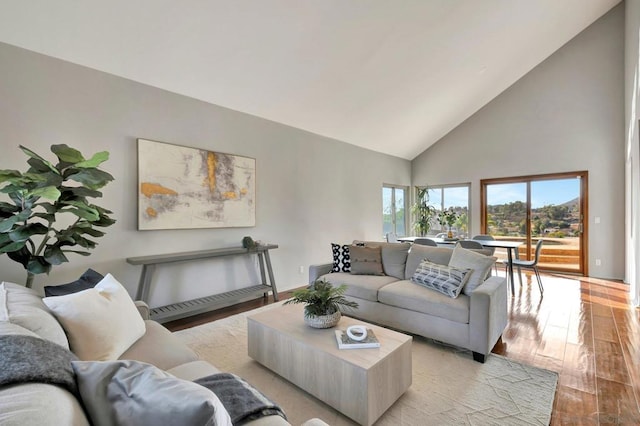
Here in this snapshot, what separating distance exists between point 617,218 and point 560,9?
3743 millimetres

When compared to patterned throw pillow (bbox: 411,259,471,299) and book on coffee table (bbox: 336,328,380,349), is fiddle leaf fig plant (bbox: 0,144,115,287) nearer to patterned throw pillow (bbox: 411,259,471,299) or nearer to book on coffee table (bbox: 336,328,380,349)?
book on coffee table (bbox: 336,328,380,349)

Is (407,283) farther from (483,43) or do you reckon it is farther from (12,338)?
(483,43)

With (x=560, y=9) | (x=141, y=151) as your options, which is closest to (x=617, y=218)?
(x=560, y=9)

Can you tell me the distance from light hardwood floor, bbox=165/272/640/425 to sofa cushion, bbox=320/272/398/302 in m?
1.15

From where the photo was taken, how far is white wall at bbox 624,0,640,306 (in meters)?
3.81

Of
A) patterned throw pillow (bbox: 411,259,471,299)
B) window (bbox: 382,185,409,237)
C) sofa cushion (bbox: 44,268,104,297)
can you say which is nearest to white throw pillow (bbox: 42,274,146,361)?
sofa cushion (bbox: 44,268,104,297)

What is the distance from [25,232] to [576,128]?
806 centimetres

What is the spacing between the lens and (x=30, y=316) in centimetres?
123

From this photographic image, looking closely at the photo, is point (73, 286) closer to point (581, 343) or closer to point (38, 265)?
point (38, 265)

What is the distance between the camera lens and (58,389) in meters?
0.77

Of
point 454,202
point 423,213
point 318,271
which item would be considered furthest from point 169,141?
point 454,202

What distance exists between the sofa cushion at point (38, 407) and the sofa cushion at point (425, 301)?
2564 mm

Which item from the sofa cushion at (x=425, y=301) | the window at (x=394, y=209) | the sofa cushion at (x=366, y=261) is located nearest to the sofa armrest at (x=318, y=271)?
the sofa cushion at (x=366, y=261)

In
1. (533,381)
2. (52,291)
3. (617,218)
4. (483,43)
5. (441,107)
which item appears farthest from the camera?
(441,107)
